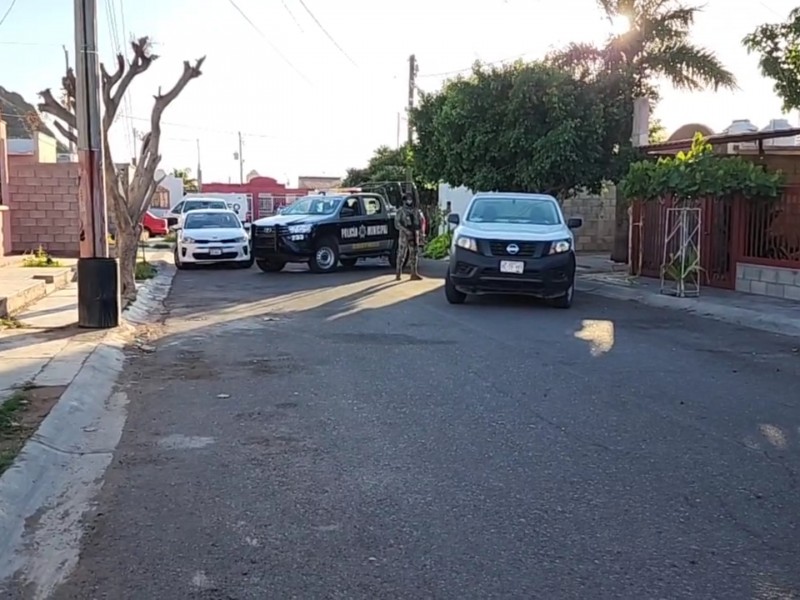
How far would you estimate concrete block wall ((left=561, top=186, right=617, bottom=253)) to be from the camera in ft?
93.7

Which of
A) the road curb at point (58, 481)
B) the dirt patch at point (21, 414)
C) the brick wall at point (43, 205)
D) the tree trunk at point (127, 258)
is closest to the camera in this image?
the road curb at point (58, 481)

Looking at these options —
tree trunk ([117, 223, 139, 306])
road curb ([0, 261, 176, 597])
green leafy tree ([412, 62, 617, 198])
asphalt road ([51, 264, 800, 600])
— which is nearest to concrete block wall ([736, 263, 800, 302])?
asphalt road ([51, 264, 800, 600])

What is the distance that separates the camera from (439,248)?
1096 inches

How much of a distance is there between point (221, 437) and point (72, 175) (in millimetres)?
18849

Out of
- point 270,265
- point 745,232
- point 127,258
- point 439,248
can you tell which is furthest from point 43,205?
point 745,232

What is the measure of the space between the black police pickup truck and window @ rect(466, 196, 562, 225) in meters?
6.77

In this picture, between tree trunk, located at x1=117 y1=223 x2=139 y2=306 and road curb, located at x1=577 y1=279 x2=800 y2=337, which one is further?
tree trunk, located at x1=117 y1=223 x2=139 y2=306

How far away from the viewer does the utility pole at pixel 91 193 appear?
1057 centimetres

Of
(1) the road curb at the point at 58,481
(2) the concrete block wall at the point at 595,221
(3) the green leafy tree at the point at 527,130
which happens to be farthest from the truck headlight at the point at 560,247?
(2) the concrete block wall at the point at 595,221

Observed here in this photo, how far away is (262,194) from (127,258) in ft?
114

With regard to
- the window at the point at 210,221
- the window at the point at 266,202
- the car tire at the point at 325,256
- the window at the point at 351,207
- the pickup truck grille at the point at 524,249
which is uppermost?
the window at the point at 266,202

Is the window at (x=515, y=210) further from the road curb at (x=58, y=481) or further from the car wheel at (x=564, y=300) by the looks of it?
the road curb at (x=58, y=481)

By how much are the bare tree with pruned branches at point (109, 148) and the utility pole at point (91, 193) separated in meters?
2.54

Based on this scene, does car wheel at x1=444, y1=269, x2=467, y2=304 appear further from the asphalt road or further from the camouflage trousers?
the camouflage trousers
